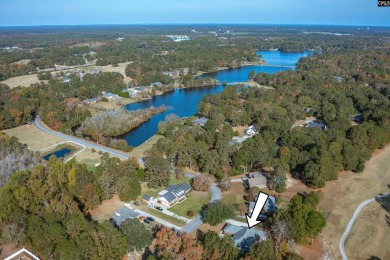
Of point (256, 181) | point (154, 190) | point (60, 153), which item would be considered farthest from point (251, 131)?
point (60, 153)

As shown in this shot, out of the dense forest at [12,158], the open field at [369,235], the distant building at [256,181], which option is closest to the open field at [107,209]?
the dense forest at [12,158]

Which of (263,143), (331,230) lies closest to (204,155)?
(263,143)

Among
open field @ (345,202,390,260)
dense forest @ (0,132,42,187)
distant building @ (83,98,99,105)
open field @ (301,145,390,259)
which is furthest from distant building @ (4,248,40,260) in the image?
distant building @ (83,98,99,105)

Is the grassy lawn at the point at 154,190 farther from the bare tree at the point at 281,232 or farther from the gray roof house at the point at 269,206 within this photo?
the bare tree at the point at 281,232

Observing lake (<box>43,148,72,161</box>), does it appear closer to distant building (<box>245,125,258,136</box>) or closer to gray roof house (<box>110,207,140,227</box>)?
gray roof house (<box>110,207,140,227</box>)

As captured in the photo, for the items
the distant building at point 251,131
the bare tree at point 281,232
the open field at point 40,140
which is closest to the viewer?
the bare tree at point 281,232
